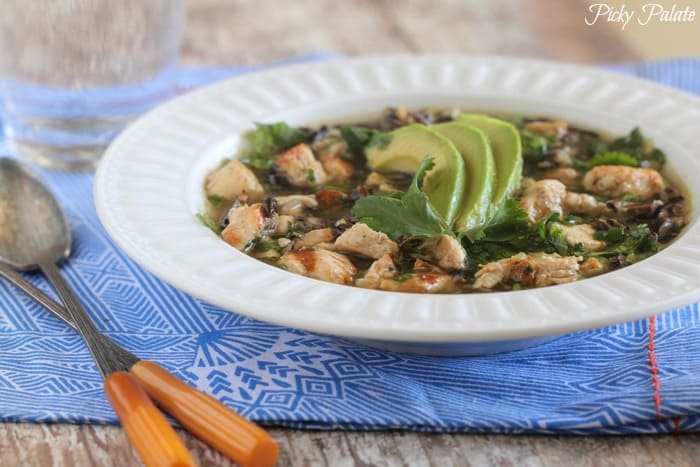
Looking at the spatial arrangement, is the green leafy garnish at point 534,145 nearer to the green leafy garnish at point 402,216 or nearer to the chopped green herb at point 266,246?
the green leafy garnish at point 402,216

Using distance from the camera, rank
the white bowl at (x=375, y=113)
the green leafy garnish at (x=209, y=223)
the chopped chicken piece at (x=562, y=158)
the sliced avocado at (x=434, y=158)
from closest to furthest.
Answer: the white bowl at (x=375, y=113), the green leafy garnish at (x=209, y=223), the sliced avocado at (x=434, y=158), the chopped chicken piece at (x=562, y=158)

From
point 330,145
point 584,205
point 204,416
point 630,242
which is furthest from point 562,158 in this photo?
point 204,416

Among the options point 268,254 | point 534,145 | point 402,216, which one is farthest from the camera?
point 534,145

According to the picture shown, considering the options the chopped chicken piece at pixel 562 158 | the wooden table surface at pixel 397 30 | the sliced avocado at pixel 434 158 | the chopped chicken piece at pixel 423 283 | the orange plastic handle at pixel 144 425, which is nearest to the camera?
the orange plastic handle at pixel 144 425

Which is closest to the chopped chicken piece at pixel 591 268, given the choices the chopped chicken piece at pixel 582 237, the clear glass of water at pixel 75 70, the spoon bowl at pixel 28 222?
the chopped chicken piece at pixel 582 237

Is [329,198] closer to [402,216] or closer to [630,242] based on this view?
[402,216]

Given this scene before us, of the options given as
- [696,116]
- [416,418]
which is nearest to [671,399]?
[416,418]

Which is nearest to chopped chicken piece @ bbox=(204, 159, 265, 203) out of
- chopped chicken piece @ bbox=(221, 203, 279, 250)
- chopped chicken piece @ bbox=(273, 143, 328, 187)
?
chopped chicken piece @ bbox=(273, 143, 328, 187)
